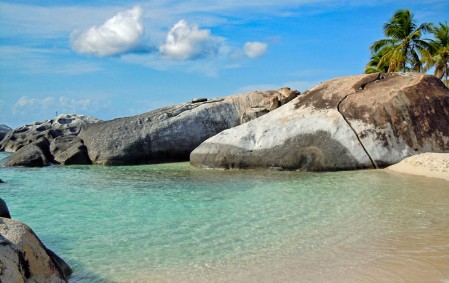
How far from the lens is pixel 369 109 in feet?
39.0

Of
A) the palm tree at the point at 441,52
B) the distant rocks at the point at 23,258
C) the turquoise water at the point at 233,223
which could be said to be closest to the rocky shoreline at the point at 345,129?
the turquoise water at the point at 233,223

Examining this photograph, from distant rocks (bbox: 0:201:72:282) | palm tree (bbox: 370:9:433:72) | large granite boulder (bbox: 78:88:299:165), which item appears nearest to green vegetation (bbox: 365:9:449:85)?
palm tree (bbox: 370:9:433:72)

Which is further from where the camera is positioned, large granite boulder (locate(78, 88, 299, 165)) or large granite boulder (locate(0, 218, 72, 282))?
large granite boulder (locate(78, 88, 299, 165))

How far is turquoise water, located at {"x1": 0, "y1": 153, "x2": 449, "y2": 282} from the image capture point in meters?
4.71

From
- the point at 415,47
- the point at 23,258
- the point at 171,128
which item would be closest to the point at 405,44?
the point at 415,47

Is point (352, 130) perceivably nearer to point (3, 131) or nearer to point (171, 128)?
point (171, 128)

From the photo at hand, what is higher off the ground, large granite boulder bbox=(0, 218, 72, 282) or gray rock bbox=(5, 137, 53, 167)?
gray rock bbox=(5, 137, 53, 167)

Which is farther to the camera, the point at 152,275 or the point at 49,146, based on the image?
the point at 49,146

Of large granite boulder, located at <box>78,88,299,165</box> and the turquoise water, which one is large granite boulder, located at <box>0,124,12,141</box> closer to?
large granite boulder, located at <box>78,88,299,165</box>

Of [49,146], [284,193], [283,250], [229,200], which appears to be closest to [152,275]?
[283,250]

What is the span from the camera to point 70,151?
53.7 feet

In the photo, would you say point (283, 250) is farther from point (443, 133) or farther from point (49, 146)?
point (49, 146)

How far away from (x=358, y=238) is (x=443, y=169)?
17.4 feet

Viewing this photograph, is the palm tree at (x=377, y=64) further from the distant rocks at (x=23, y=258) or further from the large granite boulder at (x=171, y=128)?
the distant rocks at (x=23, y=258)
